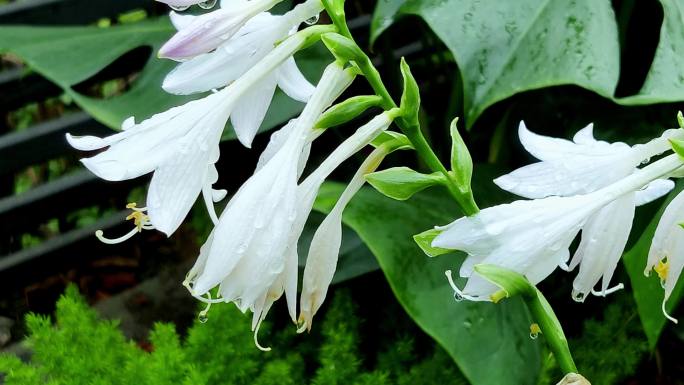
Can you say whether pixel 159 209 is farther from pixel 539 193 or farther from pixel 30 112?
pixel 30 112

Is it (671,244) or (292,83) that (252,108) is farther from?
(671,244)

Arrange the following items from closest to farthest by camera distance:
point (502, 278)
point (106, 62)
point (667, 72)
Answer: point (502, 278) → point (667, 72) → point (106, 62)

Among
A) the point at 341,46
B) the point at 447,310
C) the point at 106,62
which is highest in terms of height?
the point at 341,46

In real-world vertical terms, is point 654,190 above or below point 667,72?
above

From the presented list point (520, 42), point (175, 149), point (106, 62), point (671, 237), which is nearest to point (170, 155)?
point (175, 149)

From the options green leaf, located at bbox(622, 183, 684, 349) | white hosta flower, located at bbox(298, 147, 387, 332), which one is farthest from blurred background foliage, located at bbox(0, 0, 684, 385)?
white hosta flower, located at bbox(298, 147, 387, 332)

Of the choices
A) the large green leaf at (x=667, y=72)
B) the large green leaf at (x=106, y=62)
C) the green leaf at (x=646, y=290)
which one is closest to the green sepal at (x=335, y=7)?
the large green leaf at (x=667, y=72)

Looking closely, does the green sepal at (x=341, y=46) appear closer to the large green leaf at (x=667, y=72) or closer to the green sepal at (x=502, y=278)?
the green sepal at (x=502, y=278)
